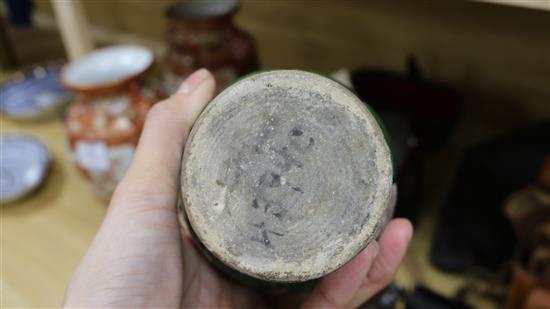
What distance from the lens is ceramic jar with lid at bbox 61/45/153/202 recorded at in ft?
2.49

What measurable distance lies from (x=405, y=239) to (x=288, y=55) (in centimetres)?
76

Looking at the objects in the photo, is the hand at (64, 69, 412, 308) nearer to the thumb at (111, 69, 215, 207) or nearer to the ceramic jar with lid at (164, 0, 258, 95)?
the thumb at (111, 69, 215, 207)

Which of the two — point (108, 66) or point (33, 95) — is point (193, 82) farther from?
point (33, 95)

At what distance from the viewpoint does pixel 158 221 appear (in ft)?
1.74

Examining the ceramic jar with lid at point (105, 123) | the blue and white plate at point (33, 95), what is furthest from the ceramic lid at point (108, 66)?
the blue and white plate at point (33, 95)

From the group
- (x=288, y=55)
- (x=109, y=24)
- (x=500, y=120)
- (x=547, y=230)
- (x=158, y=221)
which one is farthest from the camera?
(x=109, y=24)

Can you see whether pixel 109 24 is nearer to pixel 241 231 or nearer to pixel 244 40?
pixel 244 40

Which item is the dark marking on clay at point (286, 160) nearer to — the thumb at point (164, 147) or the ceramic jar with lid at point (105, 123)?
the thumb at point (164, 147)

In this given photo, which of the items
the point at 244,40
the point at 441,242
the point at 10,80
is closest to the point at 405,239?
the point at 441,242

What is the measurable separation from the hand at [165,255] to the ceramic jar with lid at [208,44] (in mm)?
264

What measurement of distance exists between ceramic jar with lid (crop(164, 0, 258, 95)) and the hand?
264mm

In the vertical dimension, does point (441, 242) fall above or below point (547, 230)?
→ below

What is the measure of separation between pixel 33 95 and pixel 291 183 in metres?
1.01

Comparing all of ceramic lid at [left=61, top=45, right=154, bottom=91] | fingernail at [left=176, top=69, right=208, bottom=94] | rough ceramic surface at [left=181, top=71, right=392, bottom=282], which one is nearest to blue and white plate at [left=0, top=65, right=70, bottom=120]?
ceramic lid at [left=61, top=45, right=154, bottom=91]
